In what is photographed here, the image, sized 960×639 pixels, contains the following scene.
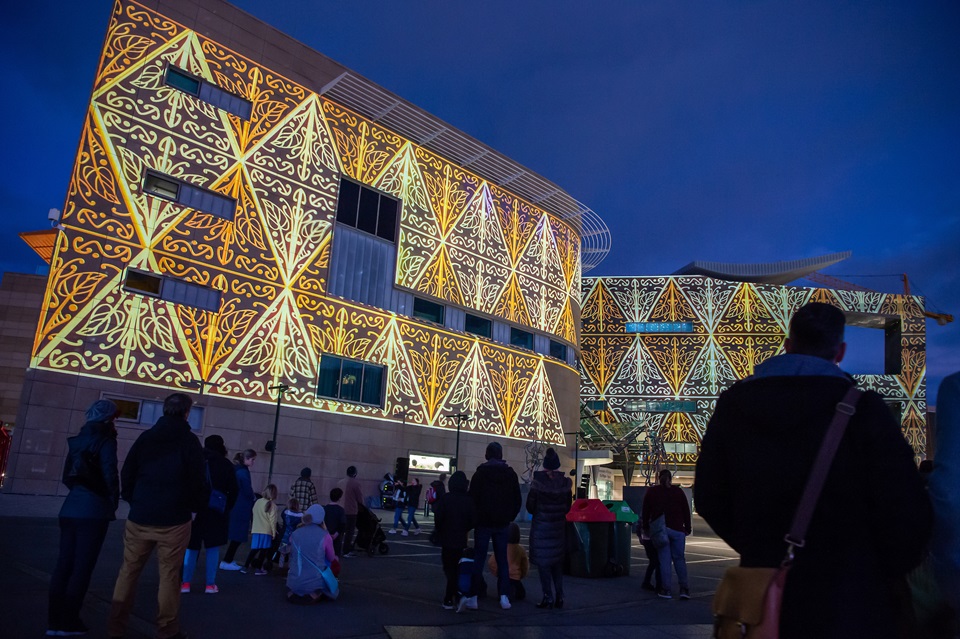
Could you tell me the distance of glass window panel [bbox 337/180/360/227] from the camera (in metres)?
28.3

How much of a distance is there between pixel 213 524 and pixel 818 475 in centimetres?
736

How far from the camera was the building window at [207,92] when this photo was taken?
2369 centimetres

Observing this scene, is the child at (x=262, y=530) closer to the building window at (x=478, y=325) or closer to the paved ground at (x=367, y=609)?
the paved ground at (x=367, y=609)

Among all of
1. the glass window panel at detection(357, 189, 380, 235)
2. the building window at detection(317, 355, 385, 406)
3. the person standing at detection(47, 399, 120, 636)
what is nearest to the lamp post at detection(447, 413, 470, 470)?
the building window at detection(317, 355, 385, 406)

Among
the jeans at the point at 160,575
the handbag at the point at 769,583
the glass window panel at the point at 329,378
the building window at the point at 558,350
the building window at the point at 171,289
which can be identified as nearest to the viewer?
the handbag at the point at 769,583

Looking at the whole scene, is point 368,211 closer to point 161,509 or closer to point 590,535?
point 590,535

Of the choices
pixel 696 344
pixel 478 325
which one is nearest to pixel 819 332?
pixel 478 325

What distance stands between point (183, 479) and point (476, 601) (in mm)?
3932

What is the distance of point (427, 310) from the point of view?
31.1 m

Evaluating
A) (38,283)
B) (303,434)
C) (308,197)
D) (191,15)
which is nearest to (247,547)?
(303,434)

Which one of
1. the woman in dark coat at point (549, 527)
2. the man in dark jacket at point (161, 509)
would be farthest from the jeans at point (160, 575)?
the woman in dark coat at point (549, 527)

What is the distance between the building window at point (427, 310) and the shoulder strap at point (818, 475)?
28568mm

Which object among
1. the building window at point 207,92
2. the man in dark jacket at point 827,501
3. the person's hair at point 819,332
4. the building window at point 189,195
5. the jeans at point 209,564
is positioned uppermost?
the building window at point 207,92

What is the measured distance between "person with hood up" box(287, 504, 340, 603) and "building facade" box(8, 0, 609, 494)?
1591cm
